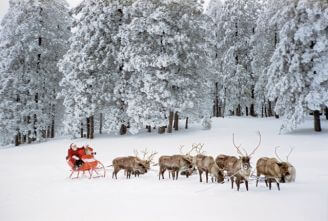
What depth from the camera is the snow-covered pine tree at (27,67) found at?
2948cm

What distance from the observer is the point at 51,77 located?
3188 centimetres

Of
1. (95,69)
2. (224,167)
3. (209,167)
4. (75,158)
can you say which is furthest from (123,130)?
(224,167)

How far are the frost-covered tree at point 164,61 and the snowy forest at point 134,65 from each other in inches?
2.9

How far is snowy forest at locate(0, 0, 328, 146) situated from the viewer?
24.3m

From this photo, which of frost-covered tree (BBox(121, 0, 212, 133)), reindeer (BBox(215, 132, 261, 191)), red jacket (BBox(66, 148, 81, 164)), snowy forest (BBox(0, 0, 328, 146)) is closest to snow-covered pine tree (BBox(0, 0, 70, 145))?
snowy forest (BBox(0, 0, 328, 146))

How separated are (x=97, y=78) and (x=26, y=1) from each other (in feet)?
32.9

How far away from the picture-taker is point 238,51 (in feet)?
137

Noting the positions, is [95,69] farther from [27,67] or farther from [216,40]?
[216,40]

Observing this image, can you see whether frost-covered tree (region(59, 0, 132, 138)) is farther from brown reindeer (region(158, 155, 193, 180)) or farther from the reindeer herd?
brown reindeer (region(158, 155, 193, 180))

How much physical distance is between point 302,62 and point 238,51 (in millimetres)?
18128

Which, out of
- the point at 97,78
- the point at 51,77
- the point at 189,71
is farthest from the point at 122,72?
the point at 51,77

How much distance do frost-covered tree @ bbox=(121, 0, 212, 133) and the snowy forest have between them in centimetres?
7

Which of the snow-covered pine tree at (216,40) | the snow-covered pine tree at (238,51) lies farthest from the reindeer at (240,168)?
the snow-covered pine tree at (238,51)

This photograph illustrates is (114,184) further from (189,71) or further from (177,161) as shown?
(189,71)
